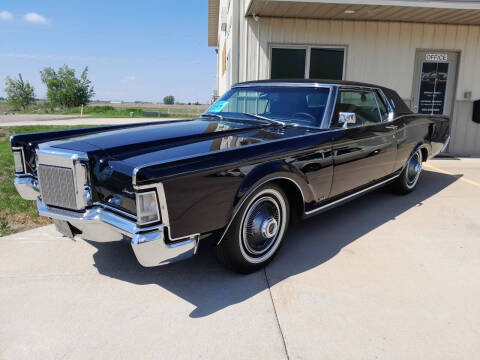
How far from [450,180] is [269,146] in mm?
4744

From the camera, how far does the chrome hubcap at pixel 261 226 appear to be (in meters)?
2.84

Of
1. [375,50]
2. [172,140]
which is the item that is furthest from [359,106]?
[375,50]

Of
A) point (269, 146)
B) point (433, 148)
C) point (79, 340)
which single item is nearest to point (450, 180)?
point (433, 148)

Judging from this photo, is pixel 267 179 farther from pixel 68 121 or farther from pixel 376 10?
pixel 68 121

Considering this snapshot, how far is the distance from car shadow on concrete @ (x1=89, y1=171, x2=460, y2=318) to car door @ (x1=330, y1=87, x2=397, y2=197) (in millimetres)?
468

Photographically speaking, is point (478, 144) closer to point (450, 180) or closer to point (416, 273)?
point (450, 180)

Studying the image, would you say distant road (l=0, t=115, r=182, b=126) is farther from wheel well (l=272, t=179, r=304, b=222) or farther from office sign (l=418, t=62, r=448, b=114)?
wheel well (l=272, t=179, r=304, b=222)

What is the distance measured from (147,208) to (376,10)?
6.81 m

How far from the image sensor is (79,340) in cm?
217

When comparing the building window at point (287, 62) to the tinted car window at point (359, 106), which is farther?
the building window at point (287, 62)

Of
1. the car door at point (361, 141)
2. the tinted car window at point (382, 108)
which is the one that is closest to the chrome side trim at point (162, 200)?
the car door at point (361, 141)

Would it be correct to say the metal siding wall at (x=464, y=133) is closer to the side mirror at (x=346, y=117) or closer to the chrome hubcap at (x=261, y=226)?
the side mirror at (x=346, y=117)

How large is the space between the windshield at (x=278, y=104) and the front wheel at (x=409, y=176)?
2100 mm

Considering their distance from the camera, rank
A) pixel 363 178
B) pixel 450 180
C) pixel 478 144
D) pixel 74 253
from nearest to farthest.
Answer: pixel 74 253, pixel 363 178, pixel 450 180, pixel 478 144
